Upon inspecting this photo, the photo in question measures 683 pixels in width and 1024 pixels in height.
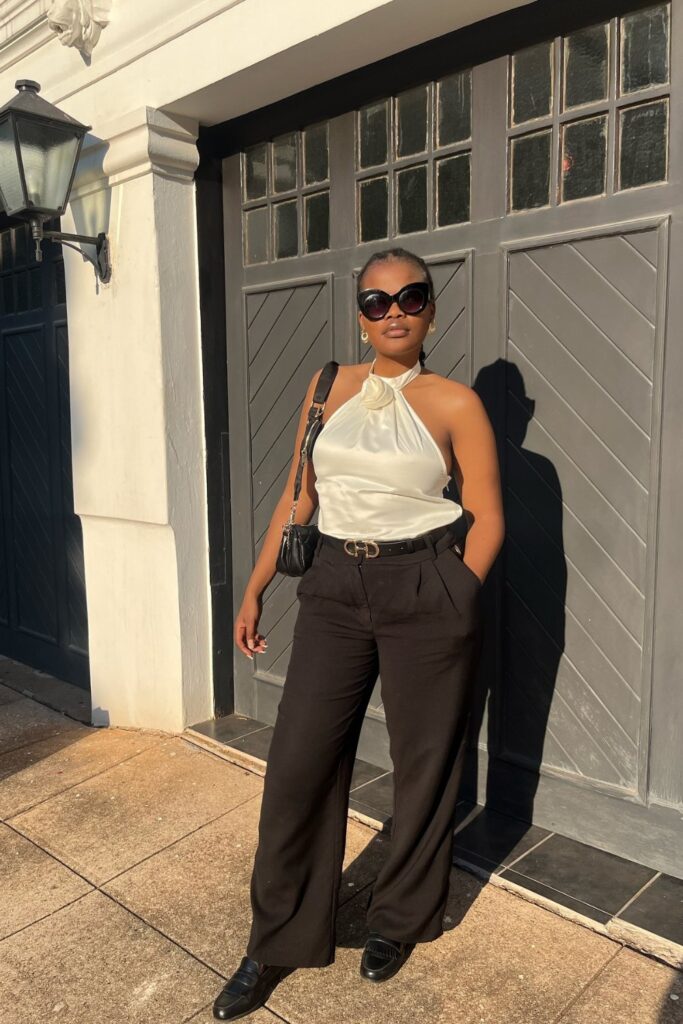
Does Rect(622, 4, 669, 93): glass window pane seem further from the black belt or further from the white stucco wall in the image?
the black belt

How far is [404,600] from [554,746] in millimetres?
1345

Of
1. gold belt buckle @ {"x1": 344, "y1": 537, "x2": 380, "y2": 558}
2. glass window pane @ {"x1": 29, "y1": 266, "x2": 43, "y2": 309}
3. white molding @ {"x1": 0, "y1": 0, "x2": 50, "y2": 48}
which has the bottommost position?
gold belt buckle @ {"x1": 344, "y1": 537, "x2": 380, "y2": 558}

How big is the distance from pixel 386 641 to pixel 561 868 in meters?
1.31

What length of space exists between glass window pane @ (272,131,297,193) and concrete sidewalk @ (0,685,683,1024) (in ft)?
9.27

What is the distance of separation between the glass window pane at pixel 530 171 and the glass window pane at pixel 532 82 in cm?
8

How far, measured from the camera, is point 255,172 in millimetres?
4203

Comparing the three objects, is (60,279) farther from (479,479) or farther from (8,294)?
(479,479)

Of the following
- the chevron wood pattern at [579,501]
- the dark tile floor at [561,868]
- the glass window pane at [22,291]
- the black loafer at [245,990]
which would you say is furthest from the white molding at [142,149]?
the black loafer at [245,990]

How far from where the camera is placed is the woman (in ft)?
7.70

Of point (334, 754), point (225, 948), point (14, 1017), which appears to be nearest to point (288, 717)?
point (334, 754)

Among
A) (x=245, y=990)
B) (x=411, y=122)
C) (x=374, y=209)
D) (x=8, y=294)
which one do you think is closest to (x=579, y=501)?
(x=374, y=209)

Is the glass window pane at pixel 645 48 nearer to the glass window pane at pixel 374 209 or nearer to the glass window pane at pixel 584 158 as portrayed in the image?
the glass window pane at pixel 584 158

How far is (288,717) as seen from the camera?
2.45 metres

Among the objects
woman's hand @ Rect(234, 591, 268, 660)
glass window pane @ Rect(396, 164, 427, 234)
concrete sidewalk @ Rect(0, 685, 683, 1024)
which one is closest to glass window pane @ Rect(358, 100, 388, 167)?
glass window pane @ Rect(396, 164, 427, 234)
